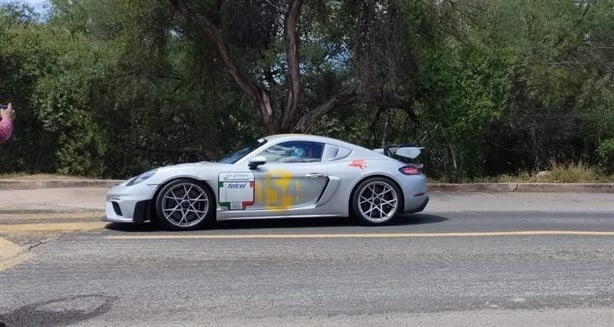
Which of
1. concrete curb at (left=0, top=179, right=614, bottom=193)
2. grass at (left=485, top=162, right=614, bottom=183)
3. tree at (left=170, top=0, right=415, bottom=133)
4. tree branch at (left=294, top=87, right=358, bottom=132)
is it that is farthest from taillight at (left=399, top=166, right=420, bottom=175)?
grass at (left=485, top=162, right=614, bottom=183)

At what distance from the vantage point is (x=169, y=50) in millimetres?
17109

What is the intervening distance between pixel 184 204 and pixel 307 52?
368 inches

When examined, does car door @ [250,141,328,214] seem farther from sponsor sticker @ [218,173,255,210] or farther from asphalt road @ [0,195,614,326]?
asphalt road @ [0,195,614,326]

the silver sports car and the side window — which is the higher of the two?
the side window

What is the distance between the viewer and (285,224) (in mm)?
9281

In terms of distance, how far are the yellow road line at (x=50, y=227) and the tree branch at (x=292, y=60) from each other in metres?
7.13

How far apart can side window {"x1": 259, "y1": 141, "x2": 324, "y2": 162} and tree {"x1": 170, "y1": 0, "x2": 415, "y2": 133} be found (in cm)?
590

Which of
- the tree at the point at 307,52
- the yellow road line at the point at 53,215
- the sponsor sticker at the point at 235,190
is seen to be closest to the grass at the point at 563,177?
the tree at the point at 307,52

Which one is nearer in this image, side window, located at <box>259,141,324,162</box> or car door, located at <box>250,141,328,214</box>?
car door, located at <box>250,141,328,214</box>

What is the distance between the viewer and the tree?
14766 millimetres

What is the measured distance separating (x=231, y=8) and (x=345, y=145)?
7791 mm

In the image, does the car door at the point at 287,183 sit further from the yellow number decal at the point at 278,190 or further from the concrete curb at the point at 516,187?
the concrete curb at the point at 516,187

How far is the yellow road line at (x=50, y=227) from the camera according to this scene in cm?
849

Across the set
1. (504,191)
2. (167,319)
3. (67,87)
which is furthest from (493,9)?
(167,319)
